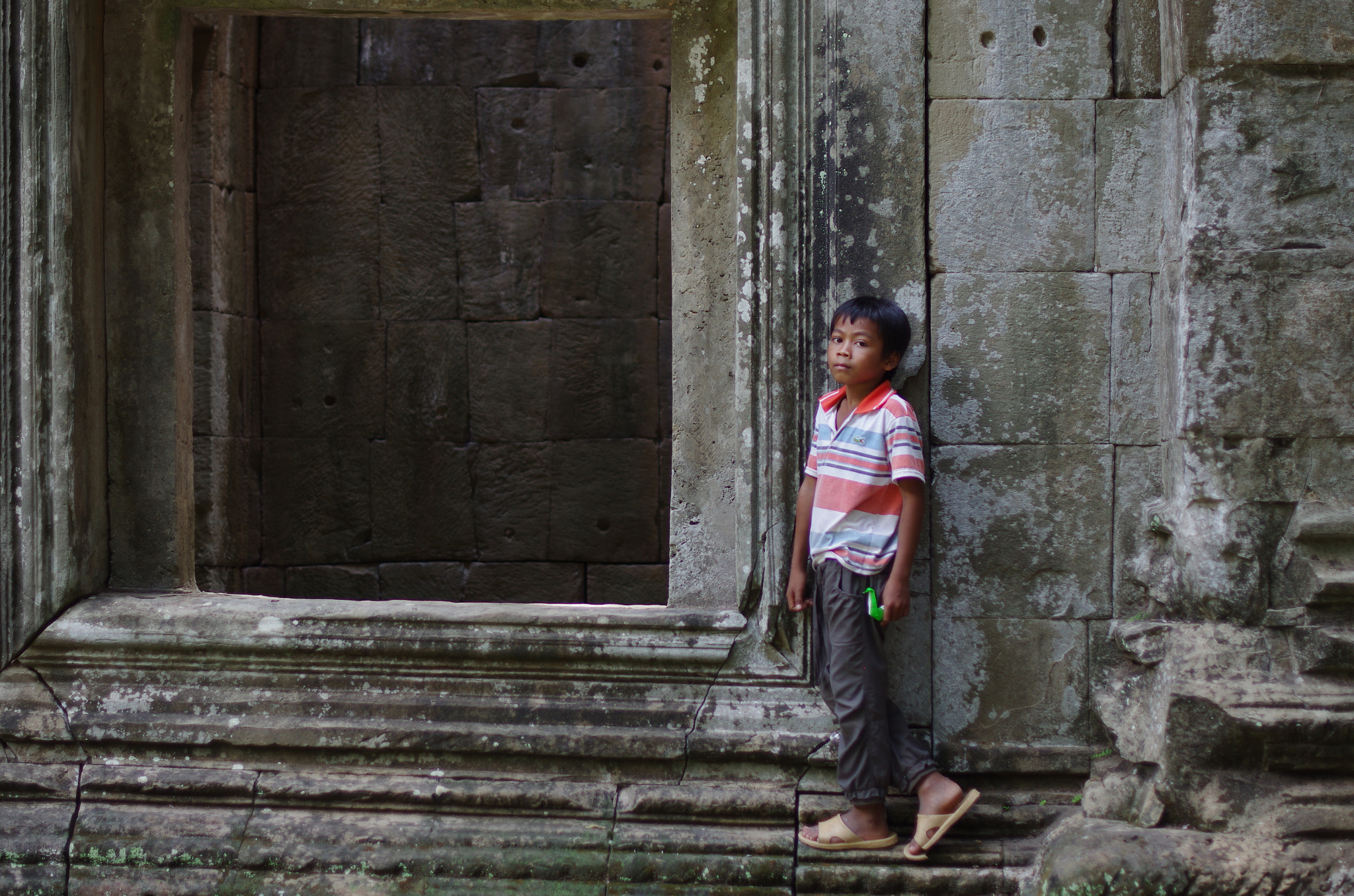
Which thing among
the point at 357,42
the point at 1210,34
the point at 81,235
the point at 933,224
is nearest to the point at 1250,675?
the point at 933,224

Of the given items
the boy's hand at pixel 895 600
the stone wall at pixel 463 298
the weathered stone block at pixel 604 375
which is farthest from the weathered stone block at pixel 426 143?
the boy's hand at pixel 895 600

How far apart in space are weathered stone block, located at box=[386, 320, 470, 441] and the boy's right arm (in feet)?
11.7

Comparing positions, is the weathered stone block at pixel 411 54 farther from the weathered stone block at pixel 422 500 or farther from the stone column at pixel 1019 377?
the stone column at pixel 1019 377

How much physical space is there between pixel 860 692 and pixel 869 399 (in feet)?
2.49

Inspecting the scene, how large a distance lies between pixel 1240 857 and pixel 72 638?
10.5 feet

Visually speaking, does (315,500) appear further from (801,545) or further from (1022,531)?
(1022,531)

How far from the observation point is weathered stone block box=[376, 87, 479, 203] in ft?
19.2

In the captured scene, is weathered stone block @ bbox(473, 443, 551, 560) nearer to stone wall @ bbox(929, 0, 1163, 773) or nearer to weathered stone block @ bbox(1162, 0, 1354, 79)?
stone wall @ bbox(929, 0, 1163, 773)

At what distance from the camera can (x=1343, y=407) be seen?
2.54 meters

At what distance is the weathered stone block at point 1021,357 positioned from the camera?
278cm

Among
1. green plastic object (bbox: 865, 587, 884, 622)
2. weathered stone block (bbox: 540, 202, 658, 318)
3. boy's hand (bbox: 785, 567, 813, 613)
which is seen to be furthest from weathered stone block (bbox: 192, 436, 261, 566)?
green plastic object (bbox: 865, 587, 884, 622)

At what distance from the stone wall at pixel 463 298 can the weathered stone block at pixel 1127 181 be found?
3.35 m

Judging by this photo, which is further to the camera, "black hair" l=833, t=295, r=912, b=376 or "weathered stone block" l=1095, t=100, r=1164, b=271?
"weathered stone block" l=1095, t=100, r=1164, b=271

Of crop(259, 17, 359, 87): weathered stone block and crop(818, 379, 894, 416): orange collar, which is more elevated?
crop(259, 17, 359, 87): weathered stone block
